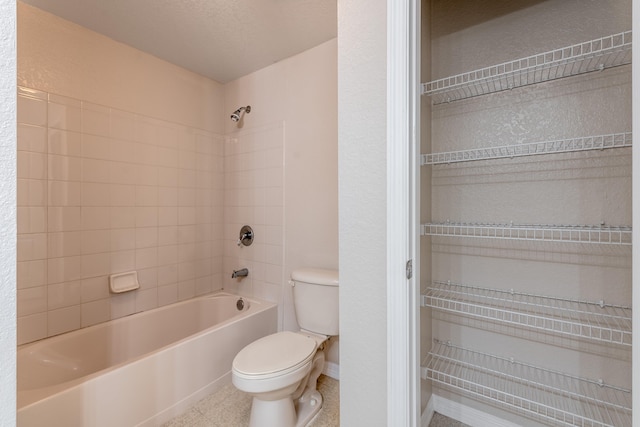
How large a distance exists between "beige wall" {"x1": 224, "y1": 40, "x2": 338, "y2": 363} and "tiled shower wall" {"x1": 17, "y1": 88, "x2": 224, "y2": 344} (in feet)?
1.03

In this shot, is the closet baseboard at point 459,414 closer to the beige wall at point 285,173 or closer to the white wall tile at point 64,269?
the beige wall at point 285,173

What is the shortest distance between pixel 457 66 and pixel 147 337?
2.57 metres

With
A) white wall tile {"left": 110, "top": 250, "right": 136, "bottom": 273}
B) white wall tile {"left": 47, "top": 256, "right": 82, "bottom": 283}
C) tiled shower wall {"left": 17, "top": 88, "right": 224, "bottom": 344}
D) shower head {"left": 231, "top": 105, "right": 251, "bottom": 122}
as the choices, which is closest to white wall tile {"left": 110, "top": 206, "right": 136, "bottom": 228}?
tiled shower wall {"left": 17, "top": 88, "right": 224, "bottom": 344}

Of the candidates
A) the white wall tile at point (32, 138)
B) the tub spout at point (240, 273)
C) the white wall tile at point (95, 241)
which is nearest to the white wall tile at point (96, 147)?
the white wall tile at point (32, 138)

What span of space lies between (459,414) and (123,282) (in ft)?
7.11

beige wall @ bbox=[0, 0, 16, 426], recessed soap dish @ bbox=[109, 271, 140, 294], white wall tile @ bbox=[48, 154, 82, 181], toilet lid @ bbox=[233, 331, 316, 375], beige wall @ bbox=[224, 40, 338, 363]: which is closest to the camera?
beige wall @ bbox=[0, 0, 16, 426]

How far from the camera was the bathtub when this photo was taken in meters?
1.28

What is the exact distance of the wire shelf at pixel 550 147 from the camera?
3.42 feet

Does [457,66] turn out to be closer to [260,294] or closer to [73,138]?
[260,294]

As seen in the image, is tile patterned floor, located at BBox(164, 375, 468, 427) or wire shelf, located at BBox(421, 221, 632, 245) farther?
tile patterned floor, located at BBox(164, 375, 468, 427)

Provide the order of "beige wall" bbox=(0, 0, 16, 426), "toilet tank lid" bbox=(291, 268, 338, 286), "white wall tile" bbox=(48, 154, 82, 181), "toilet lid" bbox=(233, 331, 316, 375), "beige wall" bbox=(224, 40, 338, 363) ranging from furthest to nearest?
1. "beige wall" bbox=(224, 40, 338, 363)
2. "toilet tank lid" bbox=(291, 268, 338, 286)
3. "white wall tile" bbox=(48, 154, 82, 181)
4. "toilet lid" bbox=(233, 331, 316, 375)
5. "beige wall" bbox=(0, 0, 16, 426)

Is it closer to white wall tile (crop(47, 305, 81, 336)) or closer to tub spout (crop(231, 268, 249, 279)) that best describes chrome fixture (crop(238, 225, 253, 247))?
tub spout (crop(231, 268, 249, 279))

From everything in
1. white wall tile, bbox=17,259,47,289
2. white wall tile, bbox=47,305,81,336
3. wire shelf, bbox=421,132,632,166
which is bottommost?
white wall tile, bbox=47,305,81,336

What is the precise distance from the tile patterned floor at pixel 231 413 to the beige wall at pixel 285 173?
1.19 feet
